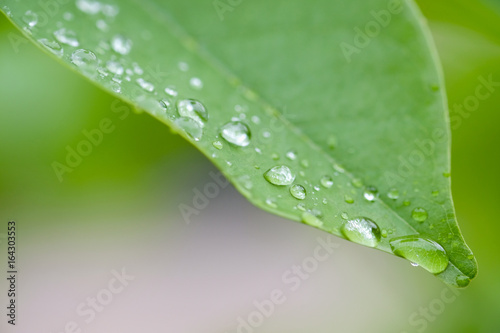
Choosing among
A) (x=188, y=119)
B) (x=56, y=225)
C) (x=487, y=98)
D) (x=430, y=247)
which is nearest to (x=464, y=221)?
(x=487, y=98)

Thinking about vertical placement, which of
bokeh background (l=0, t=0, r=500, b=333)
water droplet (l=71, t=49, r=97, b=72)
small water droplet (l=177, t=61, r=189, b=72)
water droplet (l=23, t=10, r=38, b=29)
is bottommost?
bokeh background (l=0, t=0, r=500, b=333)

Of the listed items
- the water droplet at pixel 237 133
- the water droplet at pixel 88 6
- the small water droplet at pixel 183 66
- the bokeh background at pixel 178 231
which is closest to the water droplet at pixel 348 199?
the water droplet at pixel 237 133

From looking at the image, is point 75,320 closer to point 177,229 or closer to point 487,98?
point 177,229

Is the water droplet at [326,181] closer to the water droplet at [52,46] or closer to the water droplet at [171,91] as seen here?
the water droplet at [171,91]

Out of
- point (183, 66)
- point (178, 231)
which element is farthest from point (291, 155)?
point (178, 231)

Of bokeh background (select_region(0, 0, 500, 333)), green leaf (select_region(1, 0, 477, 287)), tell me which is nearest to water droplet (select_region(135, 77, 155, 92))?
green leaf (select_region(1, 0, 477, 287))

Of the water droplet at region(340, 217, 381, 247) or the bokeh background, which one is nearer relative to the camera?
the water droplet at region(340, 217, 381, 247)

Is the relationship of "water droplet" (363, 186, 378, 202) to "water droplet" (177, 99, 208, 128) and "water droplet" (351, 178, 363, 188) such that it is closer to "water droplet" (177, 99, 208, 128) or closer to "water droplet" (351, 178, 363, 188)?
"water droplet" (351, 178, 363, 188)

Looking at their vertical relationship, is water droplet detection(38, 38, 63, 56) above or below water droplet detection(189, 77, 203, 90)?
below
